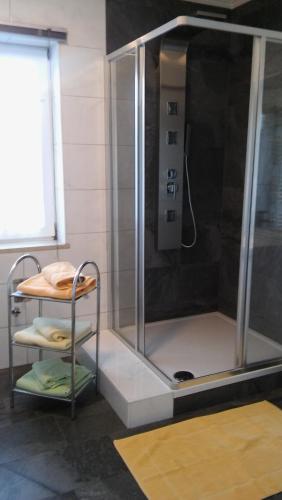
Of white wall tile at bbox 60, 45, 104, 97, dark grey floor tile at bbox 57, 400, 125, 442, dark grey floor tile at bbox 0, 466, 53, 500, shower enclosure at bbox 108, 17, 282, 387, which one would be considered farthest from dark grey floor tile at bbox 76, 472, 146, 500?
white wall tile at bbox 60, 45, 104, 97

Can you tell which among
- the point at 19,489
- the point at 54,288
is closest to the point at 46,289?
the point at 54,288

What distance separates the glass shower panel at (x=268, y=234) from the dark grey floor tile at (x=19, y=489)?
1.36 meters

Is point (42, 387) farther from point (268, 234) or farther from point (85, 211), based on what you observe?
point (268, 234)

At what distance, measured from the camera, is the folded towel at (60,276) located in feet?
6.93

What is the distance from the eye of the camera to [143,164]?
248cm

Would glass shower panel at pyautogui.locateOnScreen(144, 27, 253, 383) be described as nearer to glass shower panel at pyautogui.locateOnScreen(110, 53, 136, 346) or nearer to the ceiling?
glass shower panel at pyautogui.locateOnScreen(110, 53, 136, 346)

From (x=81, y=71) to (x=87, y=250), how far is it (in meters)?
1.13

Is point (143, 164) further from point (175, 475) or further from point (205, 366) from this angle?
point (175, 475)

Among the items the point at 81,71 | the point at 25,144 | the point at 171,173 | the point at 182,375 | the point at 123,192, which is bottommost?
the point at 182,375

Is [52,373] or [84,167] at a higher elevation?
[84,167]

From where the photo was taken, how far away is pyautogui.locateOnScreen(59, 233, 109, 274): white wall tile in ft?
9.11

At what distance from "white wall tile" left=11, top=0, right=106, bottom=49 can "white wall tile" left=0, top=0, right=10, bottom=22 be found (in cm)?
3

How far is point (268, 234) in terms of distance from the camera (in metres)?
2.58

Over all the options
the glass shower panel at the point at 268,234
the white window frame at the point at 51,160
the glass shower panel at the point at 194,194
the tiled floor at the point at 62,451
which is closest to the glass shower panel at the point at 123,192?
the glass shower panel at the point at 194,194
